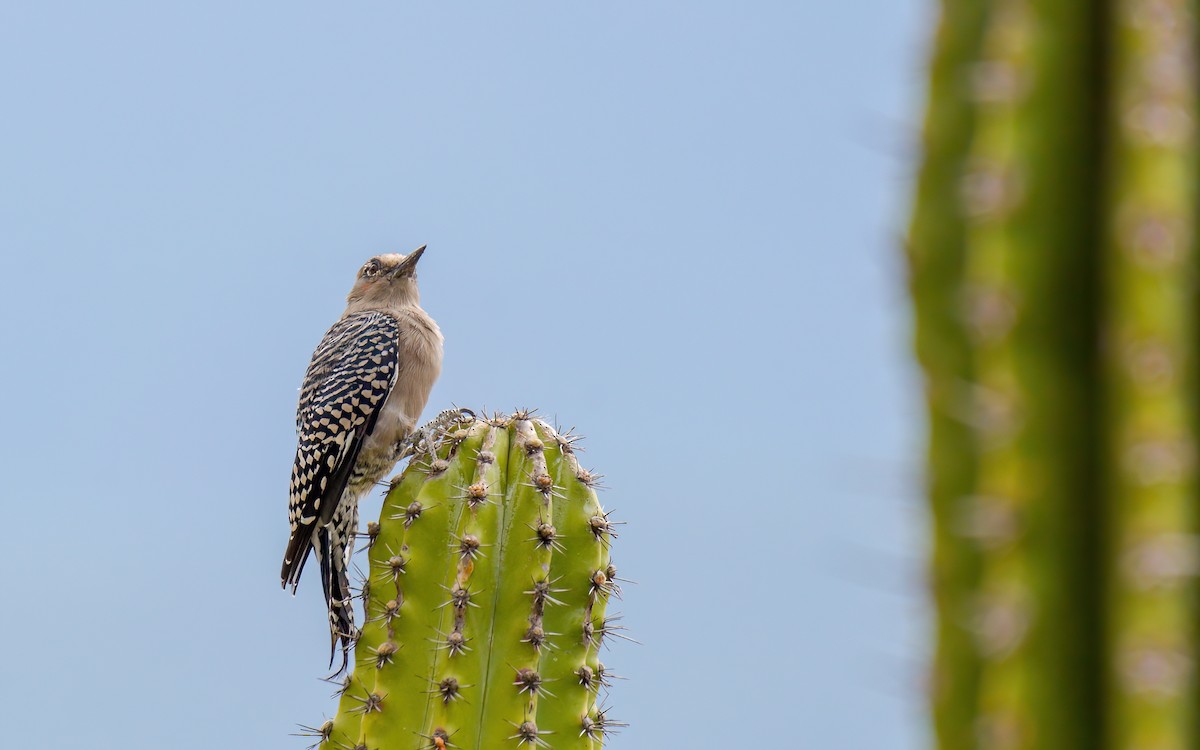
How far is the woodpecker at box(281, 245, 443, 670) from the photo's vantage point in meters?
5.98

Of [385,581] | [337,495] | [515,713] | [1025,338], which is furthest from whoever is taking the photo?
[337,495]

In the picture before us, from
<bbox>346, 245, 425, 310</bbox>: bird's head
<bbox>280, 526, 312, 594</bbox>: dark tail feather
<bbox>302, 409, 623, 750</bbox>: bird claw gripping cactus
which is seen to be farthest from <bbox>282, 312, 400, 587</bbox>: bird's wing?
<bbox>302, 409, 623, 750</bbox>: bird claw gripping cactus

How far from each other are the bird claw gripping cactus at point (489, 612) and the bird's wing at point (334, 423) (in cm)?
221

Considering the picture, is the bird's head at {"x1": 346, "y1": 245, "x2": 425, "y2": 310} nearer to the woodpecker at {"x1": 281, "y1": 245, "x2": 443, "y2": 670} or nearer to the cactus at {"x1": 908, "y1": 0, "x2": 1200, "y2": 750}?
the woodpecker at {"x1": 281, "y1": 245, "x2": 443, "y2": 670}

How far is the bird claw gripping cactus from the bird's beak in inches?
139

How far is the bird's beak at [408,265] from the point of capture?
7242 mm

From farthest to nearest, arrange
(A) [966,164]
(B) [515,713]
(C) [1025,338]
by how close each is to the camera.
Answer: (B) [515,713]
(A) [966,164]
(C) [1025,338]

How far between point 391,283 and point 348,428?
1.43 meters

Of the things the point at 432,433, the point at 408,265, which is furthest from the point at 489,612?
the point at 408,265

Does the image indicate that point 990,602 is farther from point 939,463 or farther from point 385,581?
point 385,581

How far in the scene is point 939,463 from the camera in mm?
1183

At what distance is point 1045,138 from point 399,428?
5.31m

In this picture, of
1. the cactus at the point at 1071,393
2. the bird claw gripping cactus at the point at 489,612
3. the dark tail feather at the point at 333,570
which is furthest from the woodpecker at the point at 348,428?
the cactus at the point at 1071,393

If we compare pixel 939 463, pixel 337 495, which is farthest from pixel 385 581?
pixel 939 463
